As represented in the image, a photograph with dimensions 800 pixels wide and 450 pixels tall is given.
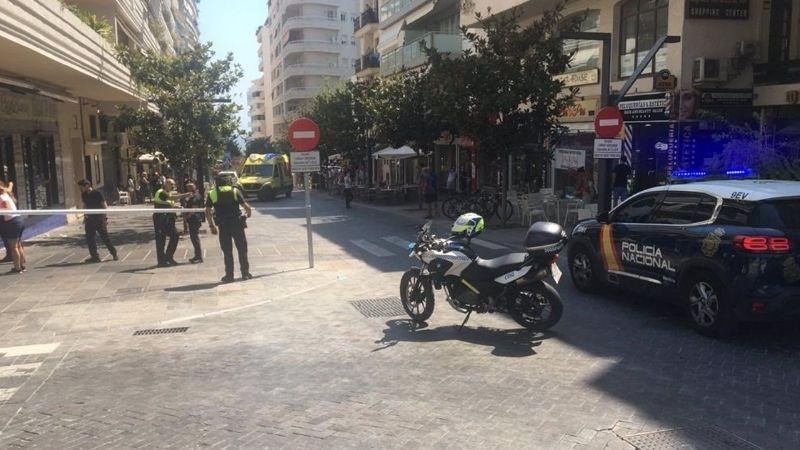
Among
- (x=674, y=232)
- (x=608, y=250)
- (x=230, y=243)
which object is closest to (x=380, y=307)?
(x=608, y=250)

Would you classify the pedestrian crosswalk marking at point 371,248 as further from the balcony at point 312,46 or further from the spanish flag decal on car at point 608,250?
the balcony at point 312,46

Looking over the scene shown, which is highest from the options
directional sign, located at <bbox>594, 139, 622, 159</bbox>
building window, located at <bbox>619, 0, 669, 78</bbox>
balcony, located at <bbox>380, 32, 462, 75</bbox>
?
balcony, located at <bbox>380, 32, 462, 75</bbox>

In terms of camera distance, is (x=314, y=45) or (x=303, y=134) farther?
(x=314, y=45)

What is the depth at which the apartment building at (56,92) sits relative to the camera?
10.8m

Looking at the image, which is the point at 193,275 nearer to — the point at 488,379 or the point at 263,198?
the point at 488,379

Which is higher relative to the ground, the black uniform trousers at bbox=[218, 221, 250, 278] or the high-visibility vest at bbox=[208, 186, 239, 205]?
the high-visibility vest at bbox=[208, 186, 239, 205]

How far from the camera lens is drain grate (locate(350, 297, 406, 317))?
8016 millimetres

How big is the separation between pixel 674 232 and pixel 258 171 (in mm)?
28849

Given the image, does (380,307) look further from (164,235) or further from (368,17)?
(368,17)

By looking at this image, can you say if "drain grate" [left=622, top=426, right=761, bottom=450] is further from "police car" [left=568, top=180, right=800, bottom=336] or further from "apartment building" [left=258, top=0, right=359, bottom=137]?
"apartment building" [left=258, top=0, right=359, bottom=137]

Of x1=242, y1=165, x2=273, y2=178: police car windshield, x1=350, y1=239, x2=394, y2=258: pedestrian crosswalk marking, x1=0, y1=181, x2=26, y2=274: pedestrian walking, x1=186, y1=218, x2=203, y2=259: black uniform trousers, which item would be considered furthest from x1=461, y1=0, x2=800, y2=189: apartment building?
x1=242, y1=165, x2=273, y2=178: police car windshield

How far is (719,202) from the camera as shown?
21.9 feet

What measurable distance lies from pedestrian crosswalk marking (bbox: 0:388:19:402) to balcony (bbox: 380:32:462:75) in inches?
826

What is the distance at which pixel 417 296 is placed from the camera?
7.49 m
